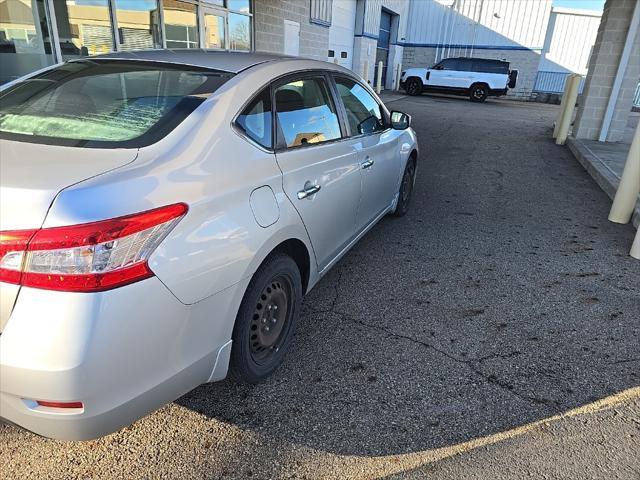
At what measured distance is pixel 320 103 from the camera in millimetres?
3240

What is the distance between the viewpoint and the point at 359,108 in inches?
153

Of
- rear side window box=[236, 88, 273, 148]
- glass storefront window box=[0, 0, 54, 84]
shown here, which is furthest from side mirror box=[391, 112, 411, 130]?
Result: glass storefront window box=[0, 0, 54, 84]

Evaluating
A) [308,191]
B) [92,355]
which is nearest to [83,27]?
[308,191]

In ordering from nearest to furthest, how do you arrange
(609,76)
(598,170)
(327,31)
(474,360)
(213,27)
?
(474,360)
(598,170)
(609,76)
(213,27)
(327,31)

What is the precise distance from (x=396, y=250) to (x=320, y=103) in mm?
1875

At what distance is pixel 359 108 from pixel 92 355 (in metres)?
2.94

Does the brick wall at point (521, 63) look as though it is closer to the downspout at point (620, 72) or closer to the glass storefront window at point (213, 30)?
the downspout at point (620, 72)

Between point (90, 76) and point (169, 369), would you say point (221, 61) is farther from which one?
point (169, 369)

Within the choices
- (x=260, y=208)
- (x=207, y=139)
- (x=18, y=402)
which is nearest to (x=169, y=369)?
(x=18, y=402)

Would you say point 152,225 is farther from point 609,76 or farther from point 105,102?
point 609,76

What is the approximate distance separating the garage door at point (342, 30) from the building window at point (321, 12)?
0.74 meters

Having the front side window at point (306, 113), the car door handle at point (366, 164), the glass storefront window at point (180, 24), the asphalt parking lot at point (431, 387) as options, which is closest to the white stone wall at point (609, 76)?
the asphalt parking lot at point (431, 387)

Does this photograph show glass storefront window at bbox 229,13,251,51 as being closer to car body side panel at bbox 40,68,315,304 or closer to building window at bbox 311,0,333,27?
building window at bbox 311,0,333,27

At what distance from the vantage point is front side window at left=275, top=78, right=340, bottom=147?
2.74 metres
